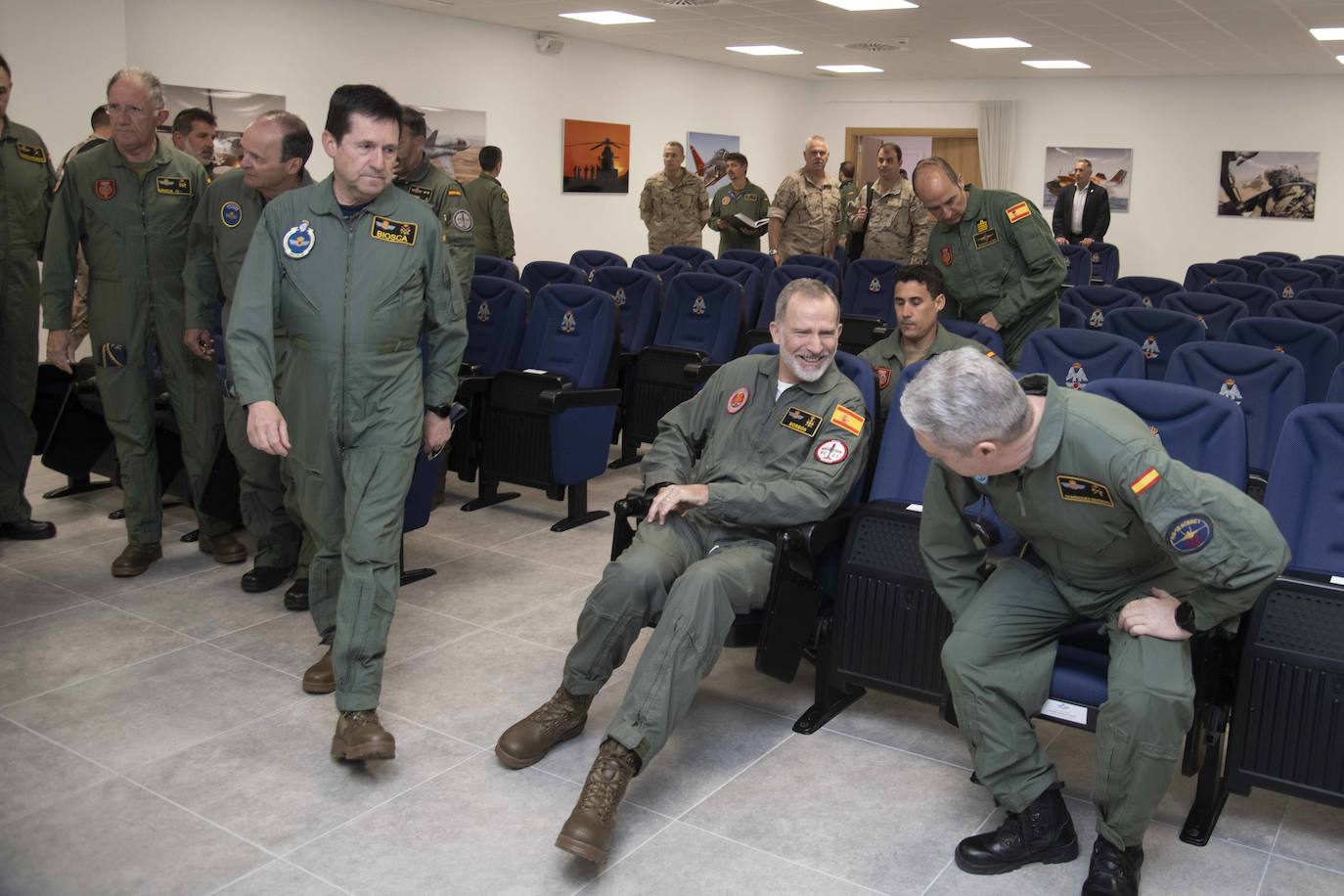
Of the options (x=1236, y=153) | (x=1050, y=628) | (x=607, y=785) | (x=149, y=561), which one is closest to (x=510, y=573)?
(x=149, y=561)

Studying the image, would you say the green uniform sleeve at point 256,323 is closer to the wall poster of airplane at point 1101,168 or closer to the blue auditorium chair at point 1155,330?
the blue auditorium chair at point 1155,330

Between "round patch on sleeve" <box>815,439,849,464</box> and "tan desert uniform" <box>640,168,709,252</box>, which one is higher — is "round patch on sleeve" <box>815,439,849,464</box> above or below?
below

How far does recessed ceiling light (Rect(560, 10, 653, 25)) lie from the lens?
10.9 m

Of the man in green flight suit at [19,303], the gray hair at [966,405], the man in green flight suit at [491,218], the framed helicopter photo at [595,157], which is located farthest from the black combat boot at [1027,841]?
the framed helicopter photo at [595,157]

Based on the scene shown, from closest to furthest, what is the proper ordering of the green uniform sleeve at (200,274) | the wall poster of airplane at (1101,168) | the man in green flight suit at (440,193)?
the green uniform sleeve at (200,274), the man in green flight suit at (440,193), the wall poster of airplane at (1101,168)

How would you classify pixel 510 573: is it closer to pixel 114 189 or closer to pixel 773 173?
pixel 114 189

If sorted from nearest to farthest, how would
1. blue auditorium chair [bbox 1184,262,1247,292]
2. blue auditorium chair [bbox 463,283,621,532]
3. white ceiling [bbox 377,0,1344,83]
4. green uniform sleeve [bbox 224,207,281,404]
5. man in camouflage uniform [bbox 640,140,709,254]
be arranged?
green uniform sleeve [bbox 224,207,281,404] → blue auditorium chair [bbox 463,283,621,532] → blue auditorium chair [bbox 1184,262,1247,292] → white ceiling [bbox 377,0,1344,83] → man in camouflage uniform [bbox 640,140,709,254]

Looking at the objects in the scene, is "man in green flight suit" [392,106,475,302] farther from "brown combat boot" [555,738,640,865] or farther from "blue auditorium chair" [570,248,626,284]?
"blue auditorium chair" [570,248,626,284]

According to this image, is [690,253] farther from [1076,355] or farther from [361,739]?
[361,739]

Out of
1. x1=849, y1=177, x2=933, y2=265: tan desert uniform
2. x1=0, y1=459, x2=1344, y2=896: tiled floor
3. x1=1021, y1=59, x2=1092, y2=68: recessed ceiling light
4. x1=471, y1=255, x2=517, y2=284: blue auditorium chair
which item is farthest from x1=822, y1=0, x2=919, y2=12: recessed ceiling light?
x1=0, y1=459, x2=1344, y2=896: tiled floor

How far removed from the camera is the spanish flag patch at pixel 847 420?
3102 mm

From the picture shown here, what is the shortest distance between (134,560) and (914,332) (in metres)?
2.91

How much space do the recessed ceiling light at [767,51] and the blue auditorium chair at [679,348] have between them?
7.88 meters

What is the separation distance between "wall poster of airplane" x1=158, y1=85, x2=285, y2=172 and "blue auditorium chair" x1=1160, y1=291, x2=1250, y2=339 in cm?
662
